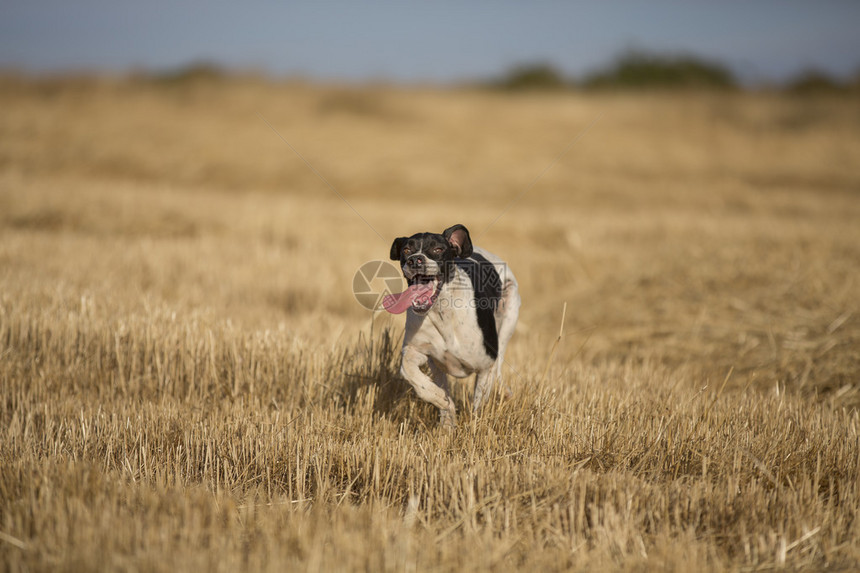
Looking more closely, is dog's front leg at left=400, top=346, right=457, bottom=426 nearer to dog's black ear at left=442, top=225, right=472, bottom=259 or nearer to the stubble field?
the stubble field

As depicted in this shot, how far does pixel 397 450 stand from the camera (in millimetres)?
3965

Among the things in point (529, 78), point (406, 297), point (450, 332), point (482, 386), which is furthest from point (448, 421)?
point (529, 78)

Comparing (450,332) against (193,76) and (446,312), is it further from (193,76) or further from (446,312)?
(193,76)

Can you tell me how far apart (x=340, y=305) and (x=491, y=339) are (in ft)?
18.3

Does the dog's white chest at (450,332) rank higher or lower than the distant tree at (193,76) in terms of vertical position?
lower

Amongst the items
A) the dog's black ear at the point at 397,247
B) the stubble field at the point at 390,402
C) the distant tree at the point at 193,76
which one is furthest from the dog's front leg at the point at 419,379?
the distant tree at the point at 193,76

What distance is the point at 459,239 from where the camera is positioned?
3.90 metres

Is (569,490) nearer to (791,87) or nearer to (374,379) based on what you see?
(374,379)

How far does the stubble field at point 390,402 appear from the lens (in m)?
3.07

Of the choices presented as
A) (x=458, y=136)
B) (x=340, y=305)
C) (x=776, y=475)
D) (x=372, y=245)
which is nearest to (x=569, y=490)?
(x=776, y=475)

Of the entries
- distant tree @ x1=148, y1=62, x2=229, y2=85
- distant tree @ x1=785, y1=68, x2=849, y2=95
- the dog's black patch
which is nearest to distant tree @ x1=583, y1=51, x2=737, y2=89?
distant tree @ x1=785, y1=68, x2=849, y2=95

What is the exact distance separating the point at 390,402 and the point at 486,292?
1369 millimetres

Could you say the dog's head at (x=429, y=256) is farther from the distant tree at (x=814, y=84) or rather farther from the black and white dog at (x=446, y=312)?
the distant tree at (x=814, y=84)

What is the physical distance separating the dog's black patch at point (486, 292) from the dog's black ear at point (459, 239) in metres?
0.23
